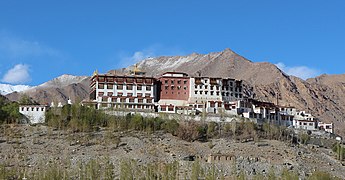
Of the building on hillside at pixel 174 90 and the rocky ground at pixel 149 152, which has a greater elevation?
the building on hillside at pixel 174 90

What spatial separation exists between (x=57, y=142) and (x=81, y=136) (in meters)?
3.90

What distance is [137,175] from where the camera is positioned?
62750 millimetres

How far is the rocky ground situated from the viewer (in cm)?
7031

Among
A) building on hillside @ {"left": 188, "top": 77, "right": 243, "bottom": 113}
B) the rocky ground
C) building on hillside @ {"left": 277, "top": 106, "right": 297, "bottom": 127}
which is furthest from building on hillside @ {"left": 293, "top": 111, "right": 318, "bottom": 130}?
the rocky ground

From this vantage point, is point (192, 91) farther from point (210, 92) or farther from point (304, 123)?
point (304, 123)

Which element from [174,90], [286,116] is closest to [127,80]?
[174,90]

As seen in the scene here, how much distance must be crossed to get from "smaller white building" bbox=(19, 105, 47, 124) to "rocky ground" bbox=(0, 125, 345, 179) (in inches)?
139

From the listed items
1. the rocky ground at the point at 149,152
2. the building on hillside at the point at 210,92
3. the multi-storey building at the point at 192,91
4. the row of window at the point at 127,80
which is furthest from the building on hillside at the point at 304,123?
the row of window at the point at 127,80

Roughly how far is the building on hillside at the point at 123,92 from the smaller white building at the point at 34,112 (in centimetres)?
839

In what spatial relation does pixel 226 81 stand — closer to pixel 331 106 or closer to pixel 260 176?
pixel 260 176

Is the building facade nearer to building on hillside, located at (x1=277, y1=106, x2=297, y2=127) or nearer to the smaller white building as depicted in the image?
the smaller white building

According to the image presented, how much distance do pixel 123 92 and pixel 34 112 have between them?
1464 cm

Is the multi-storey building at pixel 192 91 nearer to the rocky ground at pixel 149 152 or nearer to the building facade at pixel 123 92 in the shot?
the building facade at pixel 123 92

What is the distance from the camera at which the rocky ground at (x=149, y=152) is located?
70.3 m
